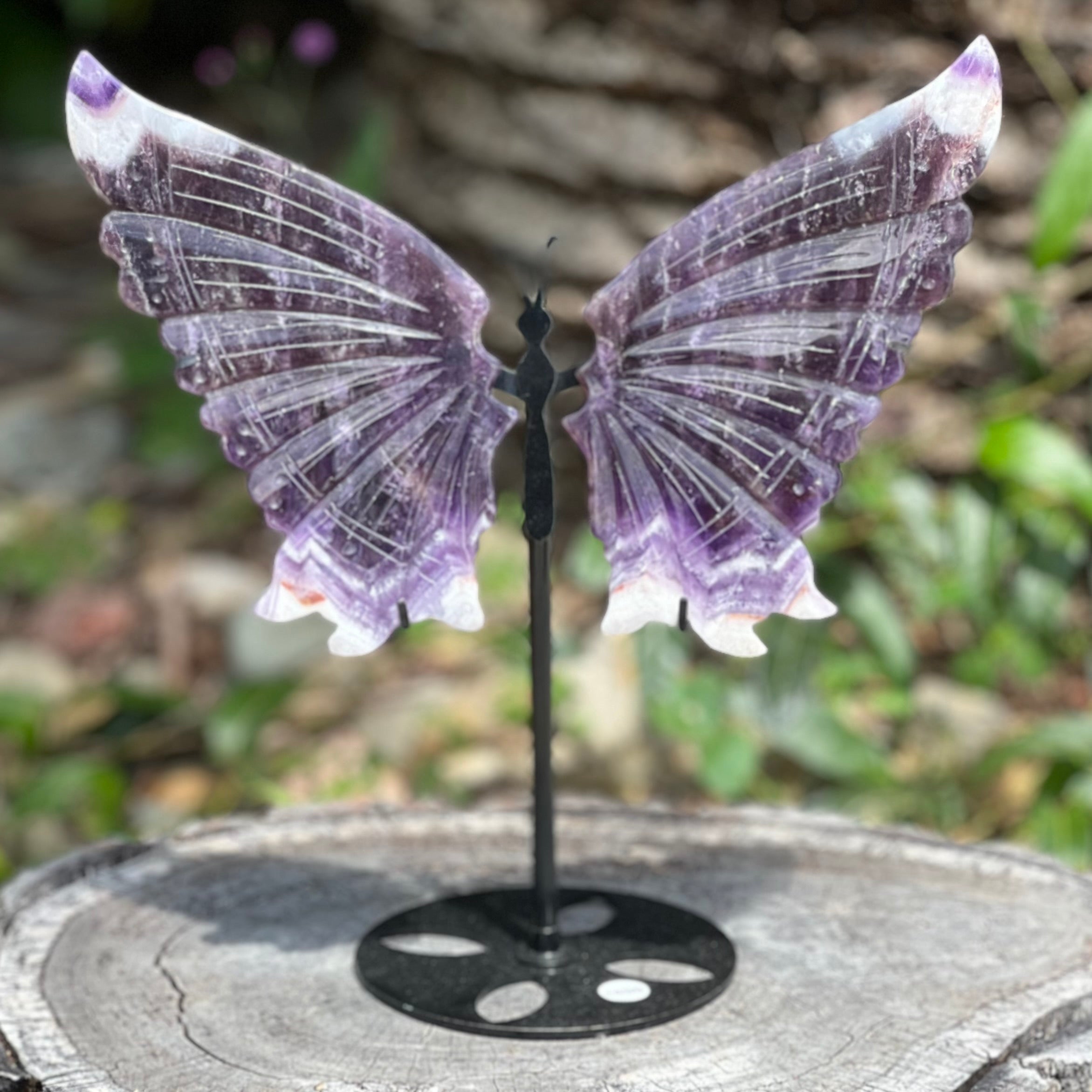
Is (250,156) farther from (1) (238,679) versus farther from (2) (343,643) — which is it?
(1) (238,679)

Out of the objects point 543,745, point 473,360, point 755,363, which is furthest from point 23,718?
point 755,363

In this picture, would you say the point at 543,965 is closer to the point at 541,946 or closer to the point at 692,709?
the point at 541,946

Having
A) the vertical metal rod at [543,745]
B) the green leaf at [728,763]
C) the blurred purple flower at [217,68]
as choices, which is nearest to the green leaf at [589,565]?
the green leaf at [728,763]

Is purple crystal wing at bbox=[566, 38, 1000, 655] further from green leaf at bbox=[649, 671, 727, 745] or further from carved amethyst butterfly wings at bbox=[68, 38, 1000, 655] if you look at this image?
green leaf at bbox=[649, 671, 727, 745]

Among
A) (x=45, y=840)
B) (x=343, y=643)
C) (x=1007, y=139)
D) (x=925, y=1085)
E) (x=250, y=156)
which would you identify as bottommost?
(x=45, y=840)

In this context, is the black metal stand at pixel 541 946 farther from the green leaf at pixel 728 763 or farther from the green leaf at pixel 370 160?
the green leaf at pixel 370 160

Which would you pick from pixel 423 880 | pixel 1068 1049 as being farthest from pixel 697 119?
pixel 1068 1049
